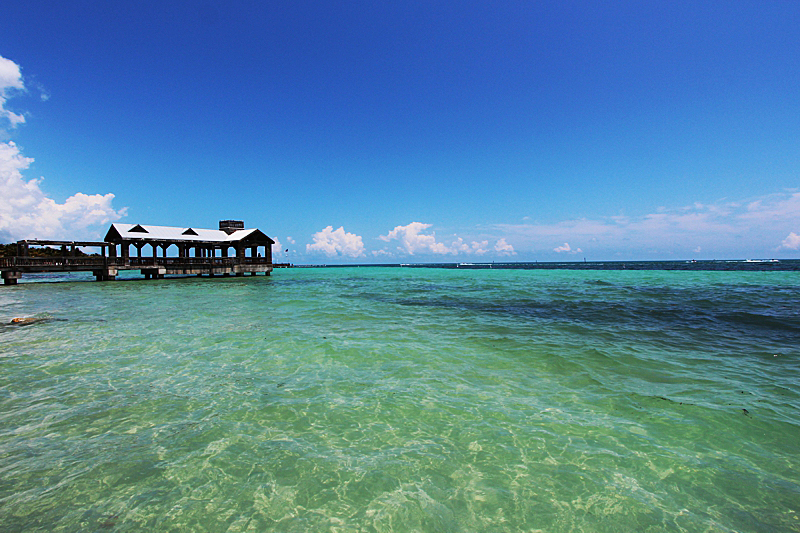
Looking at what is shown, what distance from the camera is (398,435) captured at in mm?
4711

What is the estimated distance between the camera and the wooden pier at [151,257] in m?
34.9

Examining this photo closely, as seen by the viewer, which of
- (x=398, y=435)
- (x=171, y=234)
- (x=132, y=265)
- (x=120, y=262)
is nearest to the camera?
(x=398, y=435)

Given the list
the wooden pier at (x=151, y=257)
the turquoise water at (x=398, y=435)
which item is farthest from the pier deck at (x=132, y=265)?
the turquoise water at (x=398, y=435)

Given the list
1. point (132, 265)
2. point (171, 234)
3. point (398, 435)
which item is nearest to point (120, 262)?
point (132, 265)

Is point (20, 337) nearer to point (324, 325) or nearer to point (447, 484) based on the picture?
point (324, 325)

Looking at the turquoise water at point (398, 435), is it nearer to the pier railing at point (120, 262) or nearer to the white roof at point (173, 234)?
the pier railing at point (120, 262)

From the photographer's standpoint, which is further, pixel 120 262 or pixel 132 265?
pixel 132 265

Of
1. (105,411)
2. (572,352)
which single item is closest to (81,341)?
(105,411)

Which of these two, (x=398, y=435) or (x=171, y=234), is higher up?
(x=171, y=234)

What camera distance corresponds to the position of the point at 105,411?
5.34m

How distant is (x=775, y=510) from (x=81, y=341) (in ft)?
47.6

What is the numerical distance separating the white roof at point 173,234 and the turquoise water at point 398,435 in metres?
36.7

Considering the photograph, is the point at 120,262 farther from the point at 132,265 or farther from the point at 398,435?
the point at 398,435

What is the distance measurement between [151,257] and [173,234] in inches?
151
